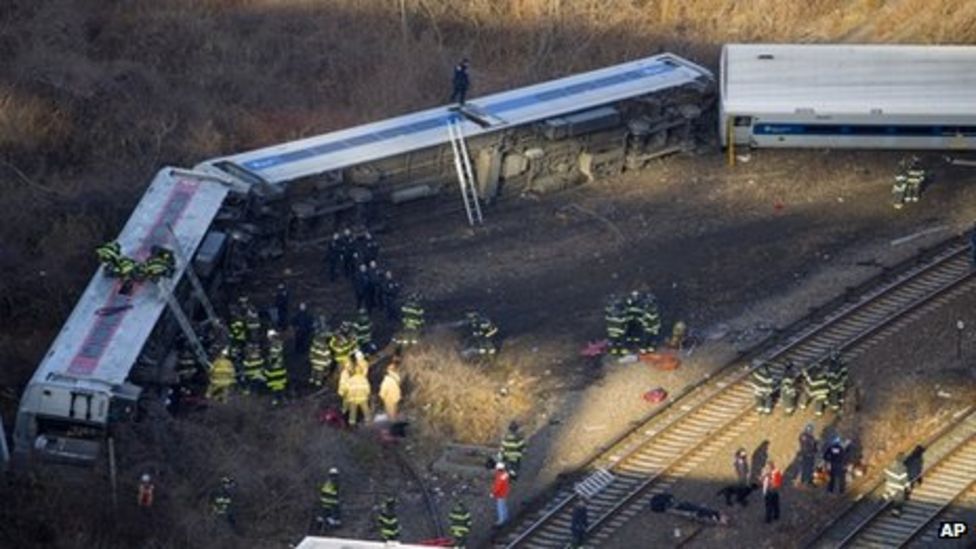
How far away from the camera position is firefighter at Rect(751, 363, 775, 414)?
26531 millimetres

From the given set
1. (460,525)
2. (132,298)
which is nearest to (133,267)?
(132,298)

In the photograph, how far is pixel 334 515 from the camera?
2431 cm

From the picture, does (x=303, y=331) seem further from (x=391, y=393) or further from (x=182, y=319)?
(x=391, y=393)

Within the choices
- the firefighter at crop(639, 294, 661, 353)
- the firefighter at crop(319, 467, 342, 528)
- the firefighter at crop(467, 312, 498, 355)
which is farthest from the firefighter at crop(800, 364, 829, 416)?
the firefighter at crop(319, 467, 342, 528)

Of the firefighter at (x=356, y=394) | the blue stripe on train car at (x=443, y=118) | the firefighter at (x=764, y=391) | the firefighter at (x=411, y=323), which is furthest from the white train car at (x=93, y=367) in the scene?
the firefighter at (x=764, y=391)

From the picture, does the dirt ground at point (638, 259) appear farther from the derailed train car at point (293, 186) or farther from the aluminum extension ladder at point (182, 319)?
the aluminum extension ladder at point (182, 319)

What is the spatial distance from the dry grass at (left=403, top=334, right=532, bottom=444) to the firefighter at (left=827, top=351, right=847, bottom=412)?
143 inches

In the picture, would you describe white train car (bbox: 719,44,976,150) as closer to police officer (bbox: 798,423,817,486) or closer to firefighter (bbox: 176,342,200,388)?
police officer (bbox: 798,423,817,486)

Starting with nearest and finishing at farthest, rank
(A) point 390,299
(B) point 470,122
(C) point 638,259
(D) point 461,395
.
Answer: (D) point 461,395
(A) point 390,299
(C) point 638,259
(B) point 470,122

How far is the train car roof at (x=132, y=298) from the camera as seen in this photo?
25312mm

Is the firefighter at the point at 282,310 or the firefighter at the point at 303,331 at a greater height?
the firefighter at the point at 282,310

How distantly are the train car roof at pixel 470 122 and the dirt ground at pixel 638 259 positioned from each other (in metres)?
1.11

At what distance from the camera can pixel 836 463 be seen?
2494 centimetres

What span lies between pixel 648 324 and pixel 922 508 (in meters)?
4.64
